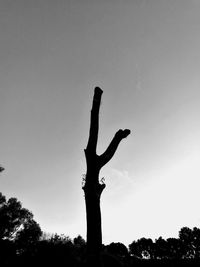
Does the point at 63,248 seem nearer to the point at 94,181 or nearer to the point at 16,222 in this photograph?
the point at 94,181

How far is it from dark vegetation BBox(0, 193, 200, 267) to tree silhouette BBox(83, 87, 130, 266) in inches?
20.4

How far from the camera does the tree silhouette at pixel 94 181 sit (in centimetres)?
774

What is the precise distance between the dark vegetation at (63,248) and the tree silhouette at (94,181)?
52 centimetres

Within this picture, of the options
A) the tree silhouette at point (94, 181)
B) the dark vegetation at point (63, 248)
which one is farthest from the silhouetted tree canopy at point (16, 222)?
the tree silhouette at point (94, 181)

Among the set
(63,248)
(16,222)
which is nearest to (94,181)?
(63,248)

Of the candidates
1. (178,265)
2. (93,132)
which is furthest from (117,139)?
(178,265)

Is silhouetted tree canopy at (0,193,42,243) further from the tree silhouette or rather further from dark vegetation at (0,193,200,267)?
the tree silhouette

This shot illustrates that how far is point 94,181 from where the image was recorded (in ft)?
28.7

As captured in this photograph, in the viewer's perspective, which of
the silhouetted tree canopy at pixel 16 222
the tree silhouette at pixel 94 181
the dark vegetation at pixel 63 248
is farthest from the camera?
the silhouetted tree canopy at pixel 16 222

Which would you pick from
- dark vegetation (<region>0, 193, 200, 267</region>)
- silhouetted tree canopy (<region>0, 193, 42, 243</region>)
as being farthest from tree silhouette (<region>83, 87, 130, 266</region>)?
silhouetted tree canopy (<region>0, 193, 42, 243</region>)

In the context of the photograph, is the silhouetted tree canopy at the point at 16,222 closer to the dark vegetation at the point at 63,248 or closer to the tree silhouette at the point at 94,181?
the dark vegetation at the point at 63,248

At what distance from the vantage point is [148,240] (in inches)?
4466

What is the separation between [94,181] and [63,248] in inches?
466

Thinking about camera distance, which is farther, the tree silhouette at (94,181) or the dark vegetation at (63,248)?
the dark vegetation at (63,248)
